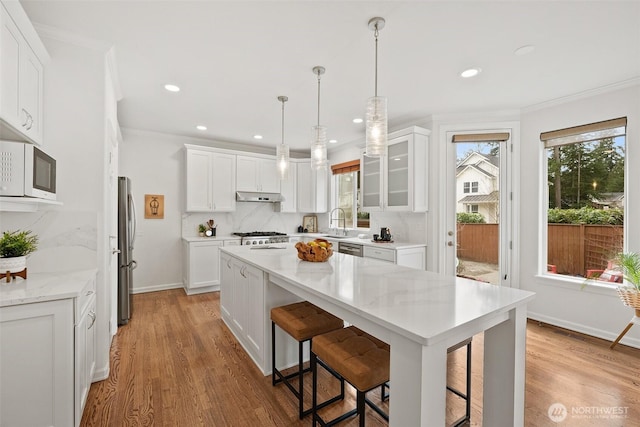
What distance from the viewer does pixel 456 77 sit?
282 centimetres

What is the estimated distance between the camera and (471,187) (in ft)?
12.8

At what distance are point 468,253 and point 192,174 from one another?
13.9 feet

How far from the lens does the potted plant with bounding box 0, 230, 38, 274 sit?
1734 mm

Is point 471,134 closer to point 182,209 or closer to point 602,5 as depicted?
point 602,5

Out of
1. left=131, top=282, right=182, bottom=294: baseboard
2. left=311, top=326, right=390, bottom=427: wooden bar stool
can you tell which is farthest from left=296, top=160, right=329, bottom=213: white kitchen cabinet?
left=311, top=326, right=390, bottom=427: wooden bar stool

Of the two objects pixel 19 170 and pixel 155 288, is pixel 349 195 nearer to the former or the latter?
pixel 155 288

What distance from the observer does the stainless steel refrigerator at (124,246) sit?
3234 mm

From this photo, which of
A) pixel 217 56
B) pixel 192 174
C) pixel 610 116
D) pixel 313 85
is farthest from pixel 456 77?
pixel 192 174

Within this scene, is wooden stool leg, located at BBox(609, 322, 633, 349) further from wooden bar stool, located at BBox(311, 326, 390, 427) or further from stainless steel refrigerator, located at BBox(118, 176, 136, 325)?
stainless steel refrigerator, located at BBox(118, 176, 136, 325)

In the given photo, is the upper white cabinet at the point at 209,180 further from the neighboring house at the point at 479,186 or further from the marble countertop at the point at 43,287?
the neighboring house at the point at 479,186

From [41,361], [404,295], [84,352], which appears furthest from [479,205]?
[41,361]

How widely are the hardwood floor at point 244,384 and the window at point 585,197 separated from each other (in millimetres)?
825

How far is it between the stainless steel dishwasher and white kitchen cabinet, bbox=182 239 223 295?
186 cm

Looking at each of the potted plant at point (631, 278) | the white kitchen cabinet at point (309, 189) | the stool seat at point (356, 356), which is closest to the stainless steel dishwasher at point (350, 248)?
the white kitchen cabinet at point (309, 189)
